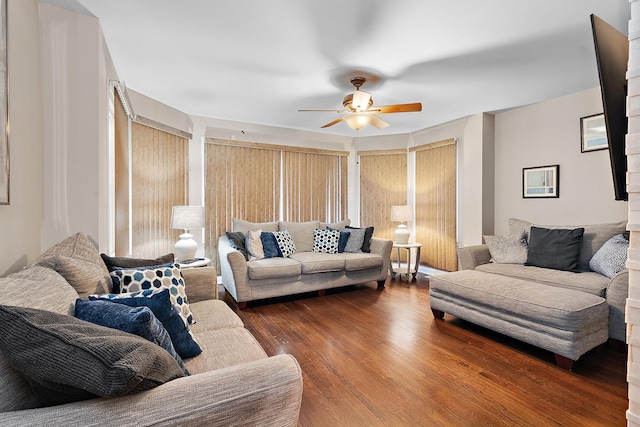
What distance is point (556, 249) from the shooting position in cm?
315

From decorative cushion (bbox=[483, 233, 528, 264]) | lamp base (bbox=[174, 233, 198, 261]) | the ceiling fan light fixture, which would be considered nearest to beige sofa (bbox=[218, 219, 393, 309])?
lamp base (bbox=[174, 233, 198, 261])

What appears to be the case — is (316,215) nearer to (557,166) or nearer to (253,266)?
(253,266)

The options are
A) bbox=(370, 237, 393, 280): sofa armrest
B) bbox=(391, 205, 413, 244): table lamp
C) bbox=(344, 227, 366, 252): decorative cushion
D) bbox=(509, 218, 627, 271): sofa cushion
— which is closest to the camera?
bbox=(509, 218, 627, 271): sofa cushion

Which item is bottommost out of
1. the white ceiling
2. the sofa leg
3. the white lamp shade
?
the sofa leg

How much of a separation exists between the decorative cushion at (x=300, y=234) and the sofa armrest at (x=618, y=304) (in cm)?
321

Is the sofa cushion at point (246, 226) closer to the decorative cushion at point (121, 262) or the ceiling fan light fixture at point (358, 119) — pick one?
the ceiling fan light fixture at point (358, 119)

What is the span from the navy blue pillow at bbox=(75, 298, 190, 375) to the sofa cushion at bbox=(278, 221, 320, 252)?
3340 mm

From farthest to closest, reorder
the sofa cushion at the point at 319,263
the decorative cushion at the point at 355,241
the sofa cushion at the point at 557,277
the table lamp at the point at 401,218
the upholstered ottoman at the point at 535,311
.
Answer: the table lamp at the point at 401,218, the decorative cushion at the point at 355,241, the sofa cushion at the point at 319,263, the sofa cushion at the point at 557,277, the upholstered ottoman at the point at 535,311

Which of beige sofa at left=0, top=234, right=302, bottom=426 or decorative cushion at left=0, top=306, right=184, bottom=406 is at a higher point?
decorative cushion at left=0, top=306, right=184, bottom=406

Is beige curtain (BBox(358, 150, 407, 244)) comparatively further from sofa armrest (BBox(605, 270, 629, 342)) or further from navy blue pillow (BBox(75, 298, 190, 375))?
navy blue pillow (BBox(75, 298, 190, 375))

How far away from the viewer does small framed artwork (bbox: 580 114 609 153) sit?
10.8ft

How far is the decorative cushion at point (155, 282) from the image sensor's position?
1738mm

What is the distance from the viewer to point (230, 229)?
4688 mm

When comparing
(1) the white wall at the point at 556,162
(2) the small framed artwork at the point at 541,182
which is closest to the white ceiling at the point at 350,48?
(1) the white wall at the point at 556,162
